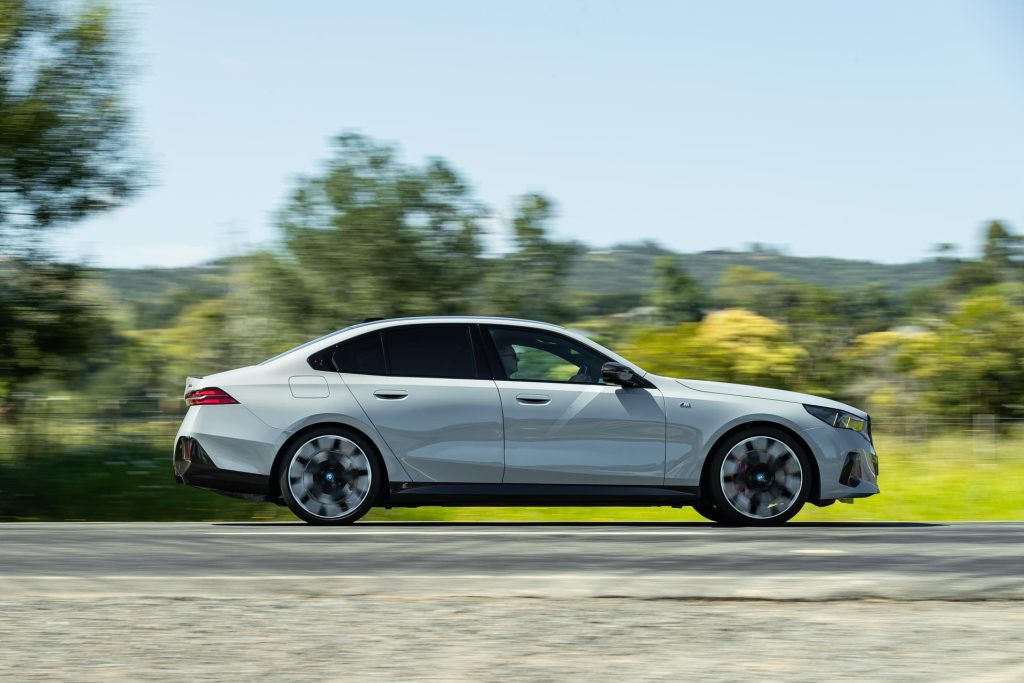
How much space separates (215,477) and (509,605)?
385cm

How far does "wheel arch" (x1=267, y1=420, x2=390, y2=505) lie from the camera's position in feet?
29.3

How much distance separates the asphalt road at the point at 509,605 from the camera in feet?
15.0

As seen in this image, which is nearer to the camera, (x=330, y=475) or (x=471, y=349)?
(x=330, y=475)

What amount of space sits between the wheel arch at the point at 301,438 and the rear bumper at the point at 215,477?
61 millimetres

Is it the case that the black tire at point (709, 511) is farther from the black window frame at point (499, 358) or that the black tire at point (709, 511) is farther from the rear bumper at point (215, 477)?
the rear bumper at point (215, 477)

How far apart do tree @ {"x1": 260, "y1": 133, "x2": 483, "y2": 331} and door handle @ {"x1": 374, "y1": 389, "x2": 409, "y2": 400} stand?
27627 mm

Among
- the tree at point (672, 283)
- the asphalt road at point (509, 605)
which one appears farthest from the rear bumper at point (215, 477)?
the tree at point (672, 283)

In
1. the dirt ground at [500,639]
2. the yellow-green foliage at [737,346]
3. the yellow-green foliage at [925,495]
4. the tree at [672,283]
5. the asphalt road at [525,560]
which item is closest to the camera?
the dirt ground at [500,639]

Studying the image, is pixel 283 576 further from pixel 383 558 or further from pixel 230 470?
pixel 230 470

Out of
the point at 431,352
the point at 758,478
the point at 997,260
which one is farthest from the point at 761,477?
the point at 997,260

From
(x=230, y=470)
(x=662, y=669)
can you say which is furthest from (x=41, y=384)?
(x=662, y=669)

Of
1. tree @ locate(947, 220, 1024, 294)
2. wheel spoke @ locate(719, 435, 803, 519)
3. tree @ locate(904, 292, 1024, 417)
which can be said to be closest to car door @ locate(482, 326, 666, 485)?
wheel spoke @ locate(719, 435, 803, 519)

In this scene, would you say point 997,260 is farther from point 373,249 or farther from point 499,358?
point 499,358

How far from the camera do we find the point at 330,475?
898cm
